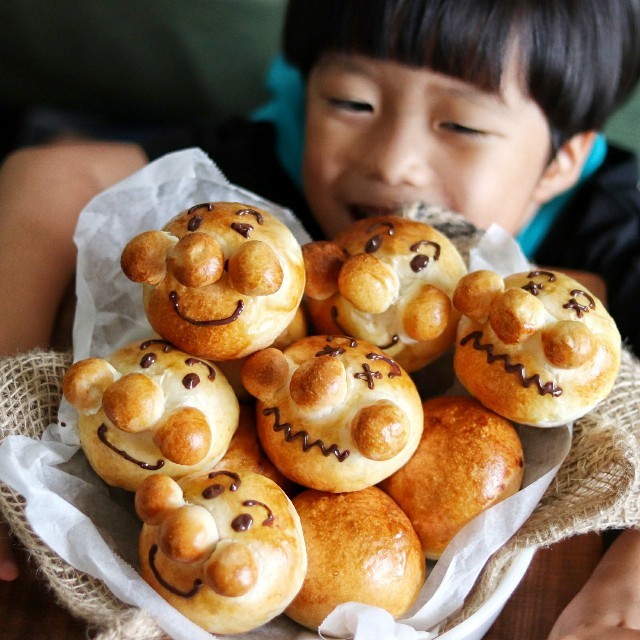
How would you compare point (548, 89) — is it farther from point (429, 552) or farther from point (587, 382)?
point (429, 552)

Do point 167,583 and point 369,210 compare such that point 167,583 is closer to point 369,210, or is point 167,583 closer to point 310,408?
point 310,408

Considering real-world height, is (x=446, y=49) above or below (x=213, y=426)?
above

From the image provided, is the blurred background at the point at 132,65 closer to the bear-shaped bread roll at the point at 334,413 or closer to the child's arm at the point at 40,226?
the child's arm at the point at 40,226

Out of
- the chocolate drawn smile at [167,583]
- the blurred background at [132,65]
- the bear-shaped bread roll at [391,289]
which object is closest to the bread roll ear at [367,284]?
the bear-shaped bread roll at [391,289]

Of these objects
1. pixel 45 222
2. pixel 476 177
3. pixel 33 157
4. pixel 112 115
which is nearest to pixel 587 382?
pixel 476 177

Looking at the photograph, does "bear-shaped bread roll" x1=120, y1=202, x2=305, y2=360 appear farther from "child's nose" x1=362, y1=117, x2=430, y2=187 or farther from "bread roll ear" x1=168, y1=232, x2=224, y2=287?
"child's nose" x1=362, y1=117, x2=430, y2=187

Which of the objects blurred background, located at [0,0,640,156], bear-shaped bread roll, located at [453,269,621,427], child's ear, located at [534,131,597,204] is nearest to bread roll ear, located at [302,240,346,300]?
bear-shaped bread roll, located at [453,269,621,427]
